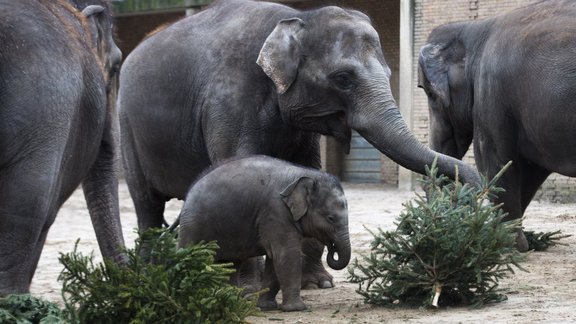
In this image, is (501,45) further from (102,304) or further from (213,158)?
(102,304)

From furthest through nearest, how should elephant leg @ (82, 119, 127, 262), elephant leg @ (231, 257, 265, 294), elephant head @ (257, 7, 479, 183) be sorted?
elephant leg @ (231, 257, 265, 294), elephant head @ (257, 7, 479, 183), elephant leg @ (82, 119, 127, 262)

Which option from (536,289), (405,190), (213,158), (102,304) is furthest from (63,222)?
(102,304)

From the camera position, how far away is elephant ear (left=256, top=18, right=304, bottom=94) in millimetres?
7637

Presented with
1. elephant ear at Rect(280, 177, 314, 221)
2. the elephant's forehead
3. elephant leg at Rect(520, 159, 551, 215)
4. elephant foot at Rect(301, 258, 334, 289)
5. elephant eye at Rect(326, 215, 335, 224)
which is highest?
the elephant's forehead

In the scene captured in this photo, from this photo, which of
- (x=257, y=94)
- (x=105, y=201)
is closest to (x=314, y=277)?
(x=257, y=94)

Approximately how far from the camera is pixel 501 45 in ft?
34.6

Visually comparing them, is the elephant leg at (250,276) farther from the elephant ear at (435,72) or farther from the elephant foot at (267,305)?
the elephant ear at (435,72)

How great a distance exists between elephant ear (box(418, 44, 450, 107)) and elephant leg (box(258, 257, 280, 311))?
4.61 m

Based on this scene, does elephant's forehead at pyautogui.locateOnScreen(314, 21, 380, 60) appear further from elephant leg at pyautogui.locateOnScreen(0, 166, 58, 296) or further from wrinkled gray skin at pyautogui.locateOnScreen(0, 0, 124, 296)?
elephant leg at pyautogui.locateOnScreen(0, 166, 58, 296)

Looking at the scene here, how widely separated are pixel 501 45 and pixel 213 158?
361 centimetres

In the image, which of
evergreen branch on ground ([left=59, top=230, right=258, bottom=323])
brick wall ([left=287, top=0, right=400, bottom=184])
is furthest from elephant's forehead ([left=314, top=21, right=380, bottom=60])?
brick wall ([left=287, top=0, right=400, bottom=184])

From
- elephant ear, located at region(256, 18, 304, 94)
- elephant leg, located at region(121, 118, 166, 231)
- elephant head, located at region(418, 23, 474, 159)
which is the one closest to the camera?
elephant ear, located at region(256, 18, 304, 94)

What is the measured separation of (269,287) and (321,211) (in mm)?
585

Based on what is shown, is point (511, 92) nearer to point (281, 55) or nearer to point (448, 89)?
point (448, 89)
